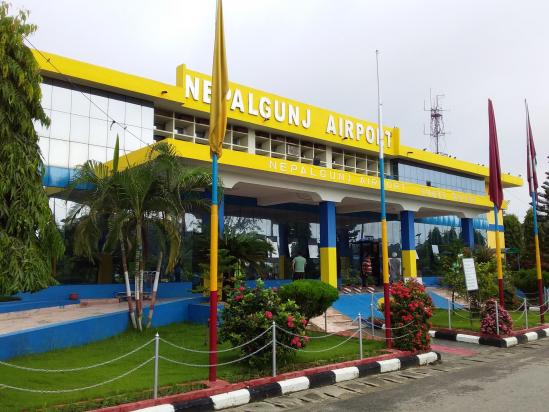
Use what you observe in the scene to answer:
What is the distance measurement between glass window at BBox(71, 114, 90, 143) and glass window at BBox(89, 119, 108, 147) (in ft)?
0.56

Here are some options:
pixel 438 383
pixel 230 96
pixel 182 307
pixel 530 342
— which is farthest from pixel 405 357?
pixel 230 96

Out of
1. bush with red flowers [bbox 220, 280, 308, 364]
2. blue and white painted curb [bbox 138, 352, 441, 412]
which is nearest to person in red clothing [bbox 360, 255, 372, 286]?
blue and white painted curb [bbox 138, 352, 441, 412]

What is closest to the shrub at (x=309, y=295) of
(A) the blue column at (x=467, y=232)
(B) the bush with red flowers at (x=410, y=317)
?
(B) the bush with red flowers at (x=410, y=317)

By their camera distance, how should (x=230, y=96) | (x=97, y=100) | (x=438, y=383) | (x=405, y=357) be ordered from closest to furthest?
(x=438, y=383) < (x=405, y=357) < (x=97, y=100) < (x=230, y=96)

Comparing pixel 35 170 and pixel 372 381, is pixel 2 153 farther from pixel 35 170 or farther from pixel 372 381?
pixel 372 381

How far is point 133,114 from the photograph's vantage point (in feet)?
65.9

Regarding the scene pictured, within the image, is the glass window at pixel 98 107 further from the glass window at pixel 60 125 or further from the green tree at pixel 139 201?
the green tree at pixel 139 201

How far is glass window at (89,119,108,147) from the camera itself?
61.9 ft

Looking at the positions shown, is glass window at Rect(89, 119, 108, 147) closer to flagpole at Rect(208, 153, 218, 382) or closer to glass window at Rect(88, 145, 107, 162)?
glass window at Rect(88, 145, 107, 162)

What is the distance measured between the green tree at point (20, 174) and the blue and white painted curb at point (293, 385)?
2.43 meters

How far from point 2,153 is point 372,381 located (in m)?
→ 7.08

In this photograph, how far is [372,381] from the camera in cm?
887

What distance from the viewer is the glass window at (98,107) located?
18984 mm

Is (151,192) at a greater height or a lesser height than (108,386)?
greater
